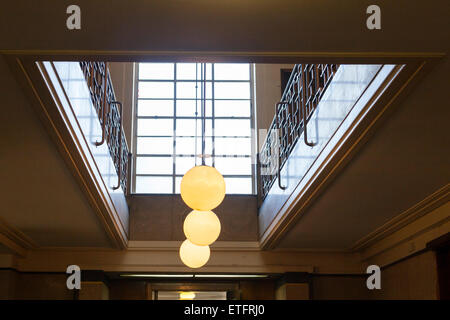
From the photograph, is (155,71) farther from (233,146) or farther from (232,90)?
(233,146)

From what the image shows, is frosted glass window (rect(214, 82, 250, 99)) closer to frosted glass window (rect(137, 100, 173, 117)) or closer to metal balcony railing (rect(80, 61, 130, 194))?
frosted glass window (rect(137, 100, 173, 117))

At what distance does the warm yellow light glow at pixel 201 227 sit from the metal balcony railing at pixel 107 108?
1.42 m

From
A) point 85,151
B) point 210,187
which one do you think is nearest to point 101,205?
point 85,151

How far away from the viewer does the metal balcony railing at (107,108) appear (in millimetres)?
5555

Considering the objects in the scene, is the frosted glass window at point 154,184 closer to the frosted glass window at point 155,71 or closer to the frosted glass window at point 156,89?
the frosted glass window at point 156,89

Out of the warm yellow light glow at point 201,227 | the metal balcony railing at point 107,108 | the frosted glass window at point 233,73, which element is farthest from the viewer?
the frosted glass window at point 233,73

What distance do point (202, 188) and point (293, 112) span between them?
2937 mm

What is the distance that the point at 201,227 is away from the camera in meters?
4.72

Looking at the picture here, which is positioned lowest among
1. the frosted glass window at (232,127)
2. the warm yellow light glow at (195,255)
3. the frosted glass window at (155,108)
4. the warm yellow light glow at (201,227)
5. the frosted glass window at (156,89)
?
the warm yellow light glow at (195,255)

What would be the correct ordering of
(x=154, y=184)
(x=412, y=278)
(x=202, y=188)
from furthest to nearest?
(x=154, y=184), (x=412, y=278), (x=202, y=188)

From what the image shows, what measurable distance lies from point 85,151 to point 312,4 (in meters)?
2.93

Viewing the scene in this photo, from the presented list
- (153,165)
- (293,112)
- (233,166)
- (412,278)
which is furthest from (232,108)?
(412,278)

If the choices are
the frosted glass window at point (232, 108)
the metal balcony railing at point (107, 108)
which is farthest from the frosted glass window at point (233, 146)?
the metal balcony railing at point (107, 108)

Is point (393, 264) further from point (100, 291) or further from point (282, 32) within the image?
point (282, 32)
